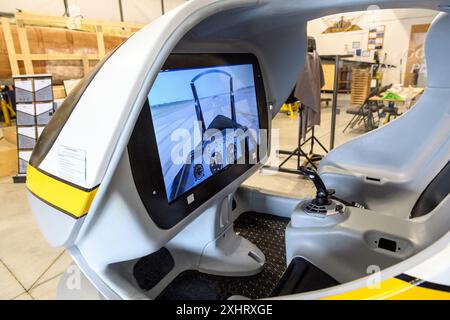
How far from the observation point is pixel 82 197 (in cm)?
64

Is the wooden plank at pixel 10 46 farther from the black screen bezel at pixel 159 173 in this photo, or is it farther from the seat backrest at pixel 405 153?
the seat backrest at pixel 405 153

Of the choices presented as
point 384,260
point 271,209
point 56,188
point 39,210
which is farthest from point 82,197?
point 271,209

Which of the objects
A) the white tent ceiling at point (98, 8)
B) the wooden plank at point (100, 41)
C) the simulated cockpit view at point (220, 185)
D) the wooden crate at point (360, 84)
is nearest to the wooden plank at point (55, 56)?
the wooden plank at point (100, 41)

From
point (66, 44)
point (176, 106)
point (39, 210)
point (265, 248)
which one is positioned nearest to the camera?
point (39, 210)

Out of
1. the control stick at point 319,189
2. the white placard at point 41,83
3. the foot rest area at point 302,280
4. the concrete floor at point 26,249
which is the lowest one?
the concrete floor at point 26,249

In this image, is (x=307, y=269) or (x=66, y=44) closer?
(x=307, y=269)

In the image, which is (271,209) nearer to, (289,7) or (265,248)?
(265,248)

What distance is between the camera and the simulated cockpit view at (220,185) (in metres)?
0.62

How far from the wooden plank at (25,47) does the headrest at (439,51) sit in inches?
180

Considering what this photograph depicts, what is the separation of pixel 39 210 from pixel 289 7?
0.88m

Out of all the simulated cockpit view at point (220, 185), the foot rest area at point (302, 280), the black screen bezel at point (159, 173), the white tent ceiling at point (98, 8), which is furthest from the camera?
the white tent ceiling at point (98, 8)

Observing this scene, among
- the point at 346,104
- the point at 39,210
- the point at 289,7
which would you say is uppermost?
the point at 289,7

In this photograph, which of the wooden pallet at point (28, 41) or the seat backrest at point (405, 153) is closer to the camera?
the seat backrest at point (405, 153)
